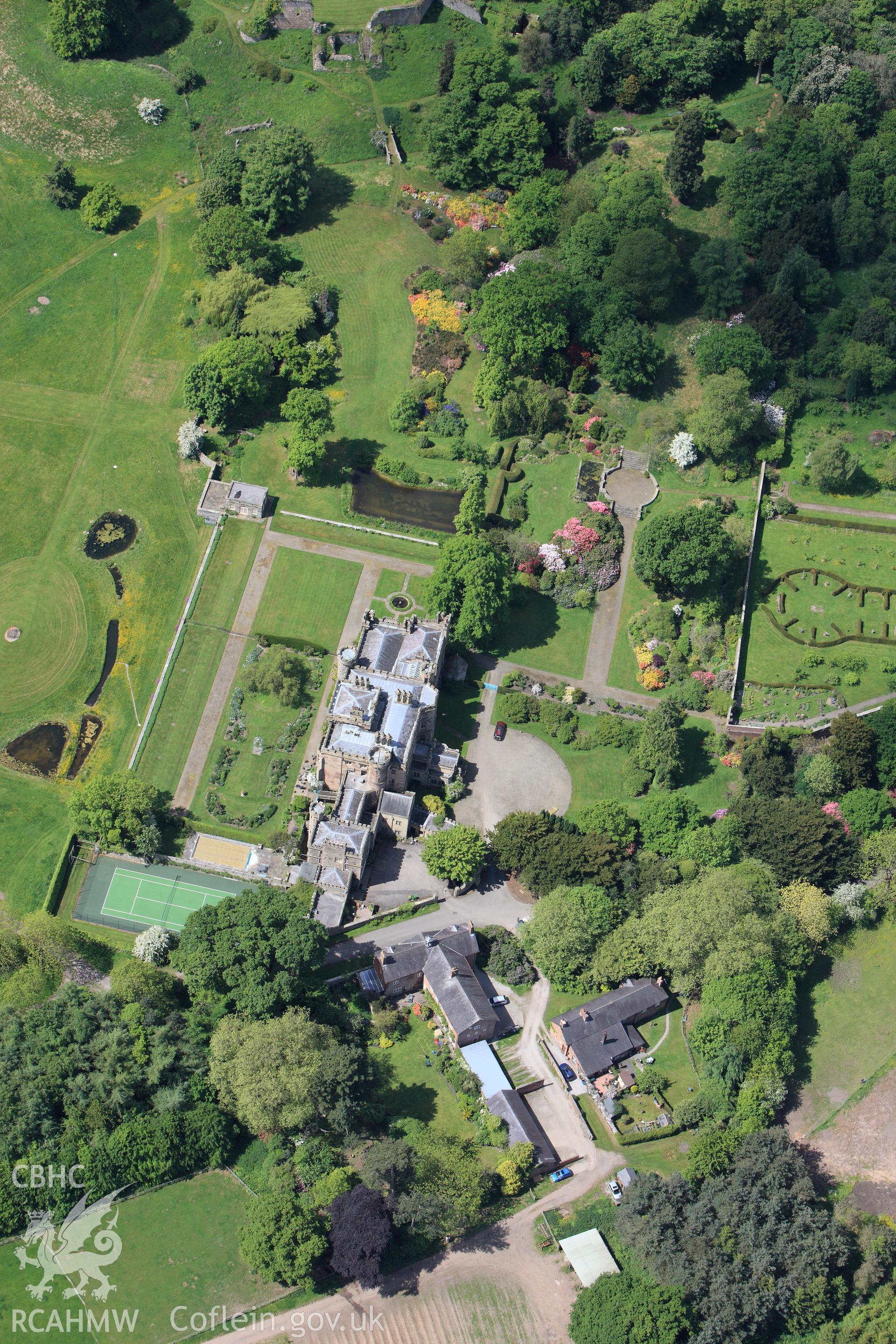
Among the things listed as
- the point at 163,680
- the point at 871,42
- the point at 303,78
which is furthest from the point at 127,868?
the point at 871,42

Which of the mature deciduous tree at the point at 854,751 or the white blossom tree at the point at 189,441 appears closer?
the mature deciduous tree at the point at 854,751

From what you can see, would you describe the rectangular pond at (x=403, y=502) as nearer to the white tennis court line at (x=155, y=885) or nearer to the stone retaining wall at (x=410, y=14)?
the white tennis court line at (x=155, y=885)

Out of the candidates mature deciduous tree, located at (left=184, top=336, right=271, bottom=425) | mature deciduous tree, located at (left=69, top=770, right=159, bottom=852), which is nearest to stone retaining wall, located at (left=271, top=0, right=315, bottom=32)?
mature deciduous tree, located at (left=184, top=336, right=271, bottom=425)

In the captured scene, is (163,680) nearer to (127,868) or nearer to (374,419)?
(127,868)

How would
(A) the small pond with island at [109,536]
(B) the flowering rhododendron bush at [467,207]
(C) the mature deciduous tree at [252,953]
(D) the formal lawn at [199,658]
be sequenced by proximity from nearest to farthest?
(C) the mature deciduous tree at [252,953], (D) the formal lawn at [199,658], (A) the small pond with island at [109,536], (B) the flowering rhododendron bush at [467,207]

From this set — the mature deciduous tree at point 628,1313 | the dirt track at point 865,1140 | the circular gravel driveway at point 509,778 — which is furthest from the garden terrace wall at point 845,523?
the mature deciduous tree at point 628,1313

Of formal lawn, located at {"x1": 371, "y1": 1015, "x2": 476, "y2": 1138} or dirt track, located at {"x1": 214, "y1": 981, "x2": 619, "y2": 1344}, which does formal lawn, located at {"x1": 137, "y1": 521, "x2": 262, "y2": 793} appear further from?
dirt track, located at {"x1": 214, "y1": 981, "x2": 619, "y2": 1344}

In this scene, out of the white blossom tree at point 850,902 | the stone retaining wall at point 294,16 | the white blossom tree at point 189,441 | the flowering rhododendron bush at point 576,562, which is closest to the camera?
the white blossom tree at point 850,902
